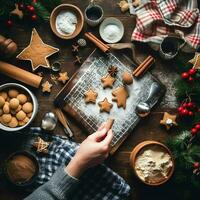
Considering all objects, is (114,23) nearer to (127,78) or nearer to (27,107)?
(127,78)

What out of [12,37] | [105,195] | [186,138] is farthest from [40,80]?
[186,138]

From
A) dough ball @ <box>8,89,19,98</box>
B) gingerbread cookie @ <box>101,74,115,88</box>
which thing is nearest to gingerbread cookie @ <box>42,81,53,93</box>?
dough ball @ <box>8,89,19,98</box>

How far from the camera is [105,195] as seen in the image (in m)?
1.71

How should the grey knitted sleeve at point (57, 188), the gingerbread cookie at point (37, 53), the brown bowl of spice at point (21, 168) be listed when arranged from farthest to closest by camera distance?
the gingerbread cookie at point (37, 53), the brown bowl of spice at point (21, 168), the grey knitted sleeve at point (57, 188)

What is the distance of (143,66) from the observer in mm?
1772

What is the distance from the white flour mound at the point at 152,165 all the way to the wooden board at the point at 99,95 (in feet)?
0.40

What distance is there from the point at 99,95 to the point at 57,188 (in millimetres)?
435

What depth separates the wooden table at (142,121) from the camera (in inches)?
69.5

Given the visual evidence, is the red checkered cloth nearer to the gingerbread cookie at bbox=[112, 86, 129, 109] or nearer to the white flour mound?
the gingerbread cookie at bbox=[112, 86, 129, 109]

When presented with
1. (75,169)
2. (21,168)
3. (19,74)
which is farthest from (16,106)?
(75,169)

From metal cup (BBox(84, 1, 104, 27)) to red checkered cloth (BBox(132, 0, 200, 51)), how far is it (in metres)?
0.16

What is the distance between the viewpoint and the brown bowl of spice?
1681mm

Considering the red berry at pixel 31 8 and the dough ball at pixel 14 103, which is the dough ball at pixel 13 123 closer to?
the dough ball at pixel 14 103

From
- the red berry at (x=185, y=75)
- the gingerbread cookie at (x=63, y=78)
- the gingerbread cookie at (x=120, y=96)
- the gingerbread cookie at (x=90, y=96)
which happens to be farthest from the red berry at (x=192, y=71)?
the gingerbread cookie at (x=63, y=78)
